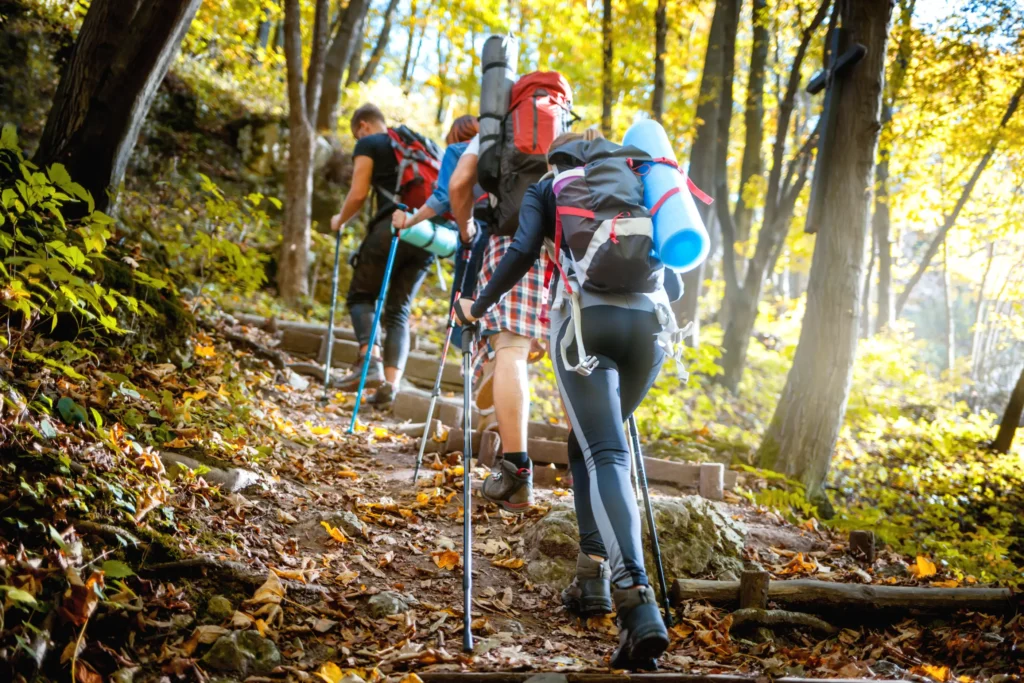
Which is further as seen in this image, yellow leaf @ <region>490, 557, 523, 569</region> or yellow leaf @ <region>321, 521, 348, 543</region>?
yellow leaf @ <region>490, 557, 523, 569</region>

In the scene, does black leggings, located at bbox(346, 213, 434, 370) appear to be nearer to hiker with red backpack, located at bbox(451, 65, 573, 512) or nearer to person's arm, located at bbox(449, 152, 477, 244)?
person's arm, located at bbox(449, 152, 477, 244)

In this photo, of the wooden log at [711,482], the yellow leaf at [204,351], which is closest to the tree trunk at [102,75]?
the yellow leaf at [204,351]

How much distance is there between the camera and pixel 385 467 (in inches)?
208

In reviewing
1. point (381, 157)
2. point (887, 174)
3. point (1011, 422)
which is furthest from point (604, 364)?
point (887, 174)

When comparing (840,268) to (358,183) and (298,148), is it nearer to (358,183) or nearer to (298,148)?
(358,183)

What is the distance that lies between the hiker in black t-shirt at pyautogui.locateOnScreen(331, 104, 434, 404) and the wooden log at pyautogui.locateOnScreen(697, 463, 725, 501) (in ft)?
9.77

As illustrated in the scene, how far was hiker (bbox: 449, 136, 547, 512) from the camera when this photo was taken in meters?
4.04

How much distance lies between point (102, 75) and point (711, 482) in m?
5.43

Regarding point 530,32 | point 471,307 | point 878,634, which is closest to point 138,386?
point 471,307

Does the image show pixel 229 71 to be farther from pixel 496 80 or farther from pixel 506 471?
pixel 506 471

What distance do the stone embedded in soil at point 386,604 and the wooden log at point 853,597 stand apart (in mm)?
1507

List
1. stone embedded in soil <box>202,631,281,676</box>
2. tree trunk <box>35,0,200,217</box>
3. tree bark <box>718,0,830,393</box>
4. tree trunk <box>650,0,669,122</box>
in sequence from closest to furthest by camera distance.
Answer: stone embedded in soil <box>202,631,281,676</box> → tree trunk <box>35,0,200,217</box> → tree trunk <box>650,0,669,122</box> → tree bark <box>718,0,830,393</box>

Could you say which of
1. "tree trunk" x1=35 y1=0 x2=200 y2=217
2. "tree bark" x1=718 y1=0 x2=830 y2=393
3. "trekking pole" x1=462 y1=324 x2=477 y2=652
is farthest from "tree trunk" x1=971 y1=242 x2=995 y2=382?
"tree trunk" x1=35 y1=0 x2=200 y2=217

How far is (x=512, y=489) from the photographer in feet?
13.2
